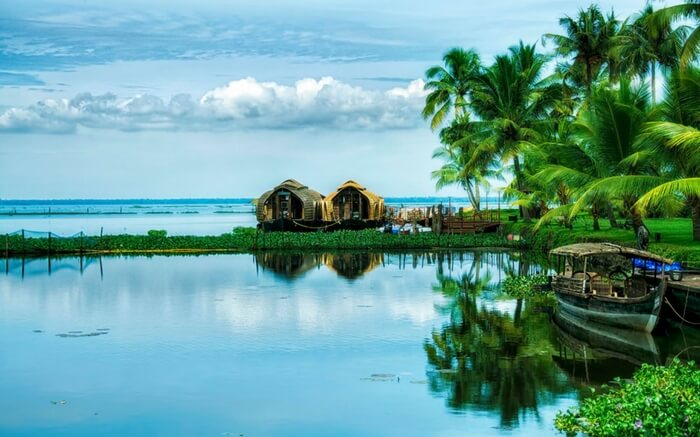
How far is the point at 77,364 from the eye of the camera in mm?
12516

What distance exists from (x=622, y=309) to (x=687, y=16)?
8.88 meters

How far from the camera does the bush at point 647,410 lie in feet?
25.1

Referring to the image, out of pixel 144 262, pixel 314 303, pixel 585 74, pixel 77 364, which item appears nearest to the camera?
pixel 77 364

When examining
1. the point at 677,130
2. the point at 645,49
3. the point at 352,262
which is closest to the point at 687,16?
the point at 677,130

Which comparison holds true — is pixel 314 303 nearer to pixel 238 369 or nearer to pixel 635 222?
pixel 238 369

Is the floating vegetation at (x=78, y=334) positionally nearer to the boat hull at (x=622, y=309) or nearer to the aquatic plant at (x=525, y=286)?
the boat hull at (x=622, y=309)

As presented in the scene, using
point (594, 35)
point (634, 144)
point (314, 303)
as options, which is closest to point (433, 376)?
point (314, 303)

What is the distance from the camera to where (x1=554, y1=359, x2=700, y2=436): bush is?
7.66 m

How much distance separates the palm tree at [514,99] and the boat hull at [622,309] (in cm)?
1760

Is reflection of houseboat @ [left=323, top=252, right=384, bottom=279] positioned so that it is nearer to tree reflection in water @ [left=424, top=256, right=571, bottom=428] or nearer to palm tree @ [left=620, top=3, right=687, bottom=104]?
tree reflection in water @ [left=424, top=256, right=571, bottom=428]

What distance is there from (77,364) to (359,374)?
425 cm

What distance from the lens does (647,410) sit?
7852 mm

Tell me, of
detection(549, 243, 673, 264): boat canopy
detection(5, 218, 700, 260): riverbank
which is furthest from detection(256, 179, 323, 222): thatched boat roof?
detection(549, 243, 673, 264): boat canopy

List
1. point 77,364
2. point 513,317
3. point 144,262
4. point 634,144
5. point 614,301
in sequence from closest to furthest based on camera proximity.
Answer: point 77,364, point 614,301, point 513,317, point 634,144, point 144,262
